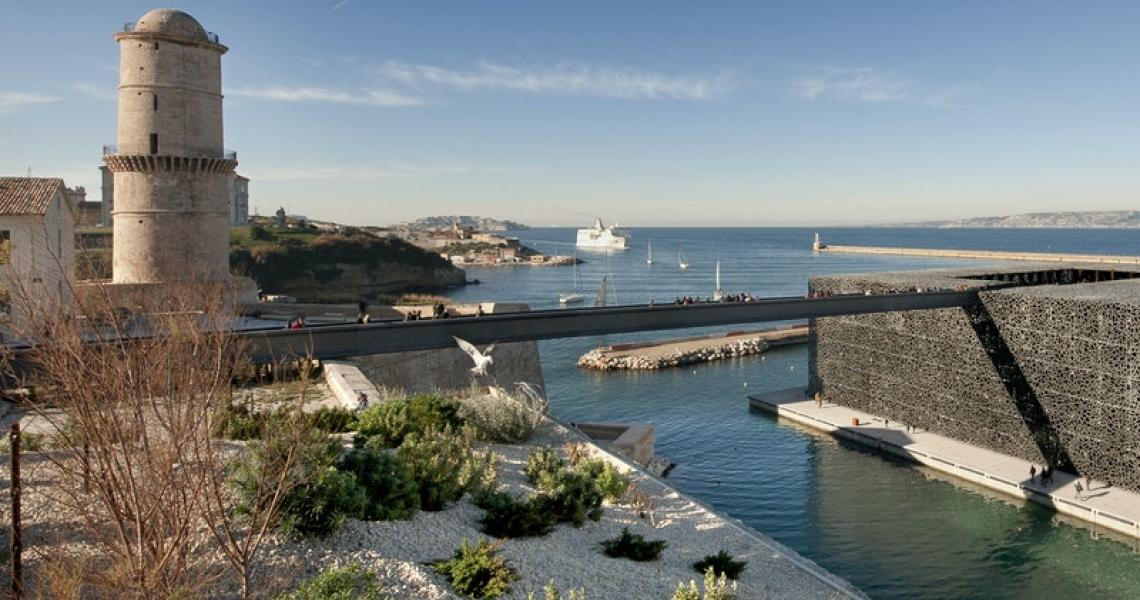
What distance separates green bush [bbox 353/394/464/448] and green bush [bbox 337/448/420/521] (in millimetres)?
2397

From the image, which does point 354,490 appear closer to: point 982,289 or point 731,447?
point 731,447

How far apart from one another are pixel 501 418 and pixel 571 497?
16.2ft

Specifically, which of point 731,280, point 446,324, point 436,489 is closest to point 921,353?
point 446,324

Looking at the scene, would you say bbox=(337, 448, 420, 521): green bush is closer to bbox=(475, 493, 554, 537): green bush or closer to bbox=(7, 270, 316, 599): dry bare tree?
bbox=(475, 493, 554, 537): green bush

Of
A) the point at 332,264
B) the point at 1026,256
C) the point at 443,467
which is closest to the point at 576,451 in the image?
the point at 443,467

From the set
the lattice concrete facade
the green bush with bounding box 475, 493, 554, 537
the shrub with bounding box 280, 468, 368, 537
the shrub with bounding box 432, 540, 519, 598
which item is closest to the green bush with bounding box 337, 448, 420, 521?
the shrub with bounding box 280, 468, 368, 537

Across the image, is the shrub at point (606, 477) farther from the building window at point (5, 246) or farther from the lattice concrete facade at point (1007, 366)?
the building window at point (5, 246)

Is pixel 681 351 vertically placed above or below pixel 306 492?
below

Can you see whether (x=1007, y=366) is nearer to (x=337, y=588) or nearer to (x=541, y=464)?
(x=541, y=464)

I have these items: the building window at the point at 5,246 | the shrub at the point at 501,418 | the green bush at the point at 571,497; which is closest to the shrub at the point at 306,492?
the green bush at the point at 571,497

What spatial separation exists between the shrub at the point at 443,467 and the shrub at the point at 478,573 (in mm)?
2543

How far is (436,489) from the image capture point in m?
14.8

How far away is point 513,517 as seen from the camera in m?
14.5

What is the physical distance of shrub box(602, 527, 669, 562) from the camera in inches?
548
